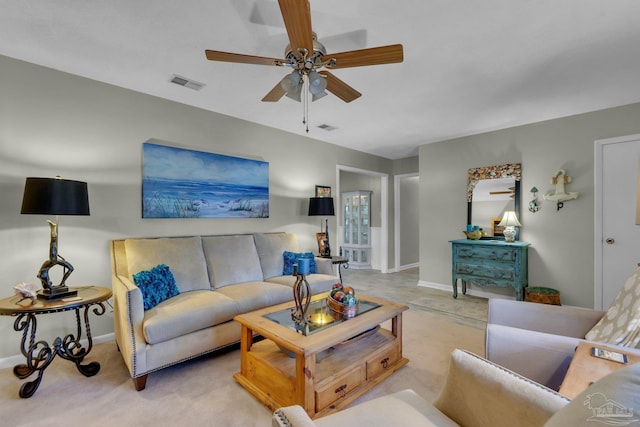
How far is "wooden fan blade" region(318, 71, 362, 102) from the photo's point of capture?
2.09 metres

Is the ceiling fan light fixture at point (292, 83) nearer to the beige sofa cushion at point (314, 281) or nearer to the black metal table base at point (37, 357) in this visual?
the beige sofa cushion at point (314, 281)

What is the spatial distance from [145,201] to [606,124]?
17.2 ft

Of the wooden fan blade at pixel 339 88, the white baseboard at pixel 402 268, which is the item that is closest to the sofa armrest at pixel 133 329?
the wooden fan blade at pixel 339 88

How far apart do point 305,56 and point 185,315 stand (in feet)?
6.64

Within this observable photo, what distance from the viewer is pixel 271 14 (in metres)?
1.85

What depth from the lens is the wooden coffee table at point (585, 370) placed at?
100 cm

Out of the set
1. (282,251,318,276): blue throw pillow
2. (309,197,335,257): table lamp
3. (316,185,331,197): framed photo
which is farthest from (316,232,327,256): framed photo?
(282,251,318,276): blue throw pillow

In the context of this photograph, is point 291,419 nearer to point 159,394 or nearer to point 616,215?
point 159,394

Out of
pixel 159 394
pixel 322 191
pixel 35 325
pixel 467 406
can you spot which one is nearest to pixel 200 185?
pixel 35 325

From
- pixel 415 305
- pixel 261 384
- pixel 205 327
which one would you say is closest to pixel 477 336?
pixel 415 305

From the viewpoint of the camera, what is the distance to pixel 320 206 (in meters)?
4.11

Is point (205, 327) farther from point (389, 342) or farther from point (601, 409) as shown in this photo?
point (601, 409)

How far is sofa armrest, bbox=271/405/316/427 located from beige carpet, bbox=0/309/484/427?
104cm

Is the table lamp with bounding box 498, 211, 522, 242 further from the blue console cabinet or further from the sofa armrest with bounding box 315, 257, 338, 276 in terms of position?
the sofa armrest with bounding box 315, 257, 338, 276
